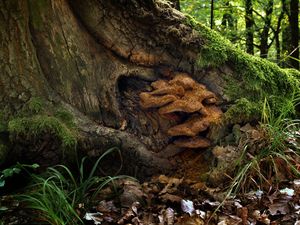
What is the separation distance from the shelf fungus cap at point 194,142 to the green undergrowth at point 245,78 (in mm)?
457

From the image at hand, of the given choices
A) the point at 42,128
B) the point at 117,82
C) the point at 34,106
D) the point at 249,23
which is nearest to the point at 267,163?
the point at 117,82

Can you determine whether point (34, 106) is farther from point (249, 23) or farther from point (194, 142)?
point (249, 23)

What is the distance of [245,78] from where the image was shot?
13.2 feet

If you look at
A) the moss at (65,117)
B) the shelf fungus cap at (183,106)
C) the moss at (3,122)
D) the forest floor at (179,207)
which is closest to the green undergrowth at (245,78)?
the shelf fungus cap at (183,106)

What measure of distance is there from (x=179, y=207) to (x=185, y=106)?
3.49 feet

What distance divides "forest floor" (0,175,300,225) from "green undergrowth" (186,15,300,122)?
1.03 metres

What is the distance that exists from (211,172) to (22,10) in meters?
2.45

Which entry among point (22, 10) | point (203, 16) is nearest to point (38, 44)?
point (22, 10)

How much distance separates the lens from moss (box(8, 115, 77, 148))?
3.18m

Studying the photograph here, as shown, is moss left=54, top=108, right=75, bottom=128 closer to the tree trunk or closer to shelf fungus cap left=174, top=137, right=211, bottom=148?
the tree trunk

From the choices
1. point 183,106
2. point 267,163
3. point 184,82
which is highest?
point 184,82

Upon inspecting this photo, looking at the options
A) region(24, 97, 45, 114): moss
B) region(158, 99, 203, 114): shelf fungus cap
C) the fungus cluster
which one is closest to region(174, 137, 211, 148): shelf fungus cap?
the fungus cluster

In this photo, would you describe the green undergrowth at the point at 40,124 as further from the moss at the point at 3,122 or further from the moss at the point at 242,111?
the moss at the point at 242,111

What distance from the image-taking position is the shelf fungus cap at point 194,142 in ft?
11.8
